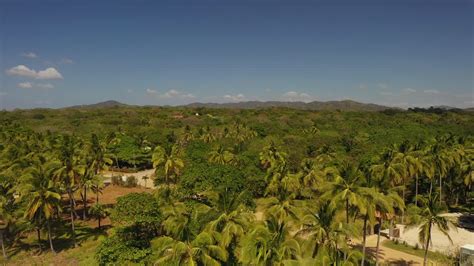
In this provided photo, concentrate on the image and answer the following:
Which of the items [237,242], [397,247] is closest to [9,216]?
[237,242]

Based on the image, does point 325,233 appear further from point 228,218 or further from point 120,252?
point 120,252

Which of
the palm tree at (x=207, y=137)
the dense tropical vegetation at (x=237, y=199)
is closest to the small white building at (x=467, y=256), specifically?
the dense tropical vegetation at (x=237, y=199)

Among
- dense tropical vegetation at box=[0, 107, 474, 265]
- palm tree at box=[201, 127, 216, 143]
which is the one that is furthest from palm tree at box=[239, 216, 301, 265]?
palm tree at box=[201, 127, 216, 143]

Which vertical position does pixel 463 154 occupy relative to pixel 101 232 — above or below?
above

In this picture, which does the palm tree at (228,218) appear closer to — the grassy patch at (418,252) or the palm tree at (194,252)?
the palm tree at (194,252)

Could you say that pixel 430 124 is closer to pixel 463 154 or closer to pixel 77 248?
pixel 463 154

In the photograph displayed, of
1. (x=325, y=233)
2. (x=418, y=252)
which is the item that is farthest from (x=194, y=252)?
(x=418, y=252)
